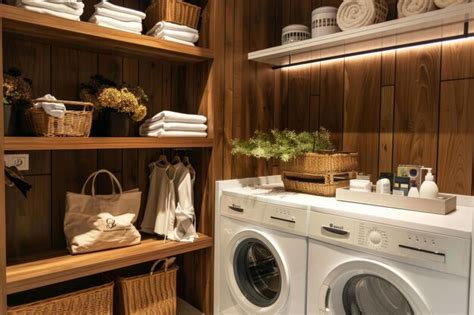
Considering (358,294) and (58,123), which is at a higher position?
(58,123)

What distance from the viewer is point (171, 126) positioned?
6.77 feet

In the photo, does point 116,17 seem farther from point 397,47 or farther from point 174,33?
point 397,47

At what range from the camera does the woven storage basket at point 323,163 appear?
2000 mm

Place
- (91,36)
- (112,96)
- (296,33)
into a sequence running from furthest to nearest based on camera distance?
1. (296,33)
2. (112,96)
3. (91,36)

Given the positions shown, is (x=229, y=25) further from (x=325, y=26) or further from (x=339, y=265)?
(x=339, y=265)

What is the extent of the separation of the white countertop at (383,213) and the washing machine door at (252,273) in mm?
245

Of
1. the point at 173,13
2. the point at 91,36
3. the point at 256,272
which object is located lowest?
the point at 256,272

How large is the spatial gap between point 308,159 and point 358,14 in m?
0.81

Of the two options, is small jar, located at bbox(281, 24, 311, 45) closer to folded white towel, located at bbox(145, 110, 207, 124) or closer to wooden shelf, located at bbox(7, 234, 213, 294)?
folded white towel, located at bbox(145, 110, 207, 124)

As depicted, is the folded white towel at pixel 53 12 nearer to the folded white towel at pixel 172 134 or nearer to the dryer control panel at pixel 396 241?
the folded white towel at pixel 172 134

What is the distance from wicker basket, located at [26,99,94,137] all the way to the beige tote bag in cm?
33

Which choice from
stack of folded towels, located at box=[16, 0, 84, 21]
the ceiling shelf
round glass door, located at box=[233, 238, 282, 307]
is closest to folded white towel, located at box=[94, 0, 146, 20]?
stack of folded towels, located at box=[16, 0, 84, 21]

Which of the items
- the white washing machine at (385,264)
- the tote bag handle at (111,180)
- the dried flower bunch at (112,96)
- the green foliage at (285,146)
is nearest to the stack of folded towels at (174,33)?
the dried flower bunch at (112,96)

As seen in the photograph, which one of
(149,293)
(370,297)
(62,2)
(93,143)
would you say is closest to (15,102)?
(93,143)
